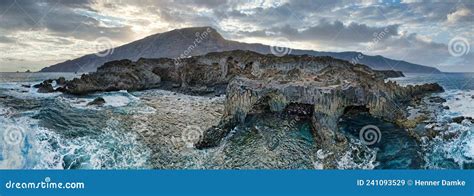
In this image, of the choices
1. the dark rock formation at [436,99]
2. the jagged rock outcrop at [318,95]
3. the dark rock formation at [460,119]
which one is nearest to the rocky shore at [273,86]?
the jagged rock outcrop at [318,95]

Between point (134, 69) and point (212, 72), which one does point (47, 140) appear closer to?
point (134, 69)

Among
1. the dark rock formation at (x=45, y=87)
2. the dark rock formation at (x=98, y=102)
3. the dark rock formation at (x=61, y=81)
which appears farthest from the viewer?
the dark rock formation at (x=45, y=87)

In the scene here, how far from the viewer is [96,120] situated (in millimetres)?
8156

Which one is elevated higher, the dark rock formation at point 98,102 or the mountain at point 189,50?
the mountain at point 189,50

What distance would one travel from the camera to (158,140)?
300 inches

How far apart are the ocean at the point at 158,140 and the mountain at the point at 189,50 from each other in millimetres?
591

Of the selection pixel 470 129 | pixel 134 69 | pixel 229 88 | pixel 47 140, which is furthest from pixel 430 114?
pixel 47 140

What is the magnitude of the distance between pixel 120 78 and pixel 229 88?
347 centimetres

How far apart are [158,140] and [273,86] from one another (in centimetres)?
270

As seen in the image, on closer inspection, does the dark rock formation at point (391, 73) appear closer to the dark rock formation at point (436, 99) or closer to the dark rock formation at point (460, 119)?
the dark rock formation at point (436, 99)

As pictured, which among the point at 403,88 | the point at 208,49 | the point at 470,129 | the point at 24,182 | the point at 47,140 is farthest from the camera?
the point at 403,88

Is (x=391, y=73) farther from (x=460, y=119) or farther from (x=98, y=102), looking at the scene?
(x=98, y=102)

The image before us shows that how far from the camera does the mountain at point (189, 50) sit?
8070 millimetres

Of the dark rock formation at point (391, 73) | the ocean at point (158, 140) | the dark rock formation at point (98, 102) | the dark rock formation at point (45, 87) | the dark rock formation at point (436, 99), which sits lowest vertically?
the ocean at point (158, 140)
